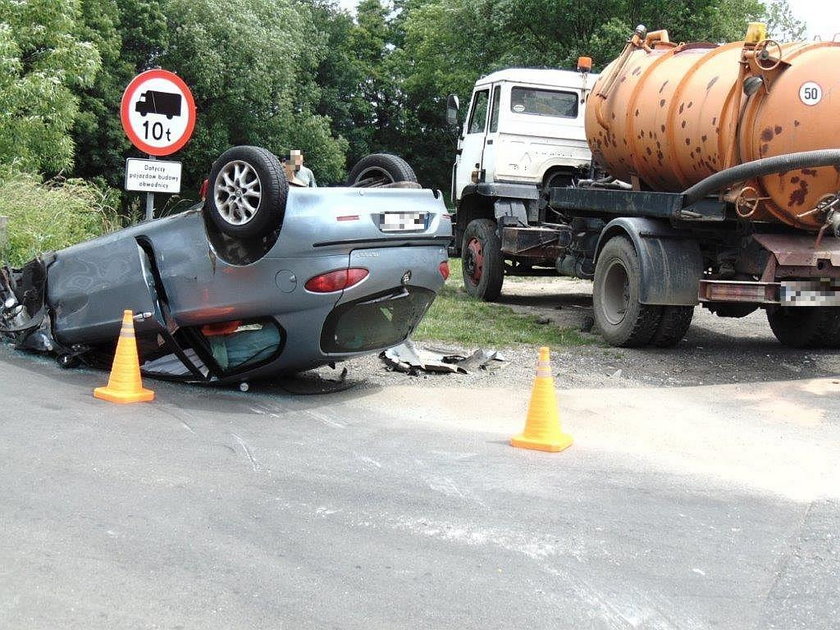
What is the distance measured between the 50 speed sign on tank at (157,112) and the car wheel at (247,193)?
7.56 feet

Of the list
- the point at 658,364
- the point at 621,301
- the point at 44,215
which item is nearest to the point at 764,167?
the point at 658,364

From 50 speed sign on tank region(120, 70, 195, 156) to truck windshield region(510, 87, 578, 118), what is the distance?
6.17m

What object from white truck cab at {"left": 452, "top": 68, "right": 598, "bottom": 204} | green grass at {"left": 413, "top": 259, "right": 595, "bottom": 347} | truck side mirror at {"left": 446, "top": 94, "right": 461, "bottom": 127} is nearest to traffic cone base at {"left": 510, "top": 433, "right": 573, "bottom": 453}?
green grass at {"left": 413, "top": 259, "right": 595, "bottom": 347}

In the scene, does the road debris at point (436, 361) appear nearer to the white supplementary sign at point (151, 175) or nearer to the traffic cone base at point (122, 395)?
the traffic cone base at point (122, 395)

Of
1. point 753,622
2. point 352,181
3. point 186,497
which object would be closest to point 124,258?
point 352,181

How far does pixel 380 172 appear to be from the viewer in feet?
26.0

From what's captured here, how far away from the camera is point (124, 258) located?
7371 mm

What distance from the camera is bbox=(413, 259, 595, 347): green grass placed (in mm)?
10180

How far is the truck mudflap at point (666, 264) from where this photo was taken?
9.41m

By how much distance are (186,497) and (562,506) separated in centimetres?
183

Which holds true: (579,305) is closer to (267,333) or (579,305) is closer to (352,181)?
(352,181)

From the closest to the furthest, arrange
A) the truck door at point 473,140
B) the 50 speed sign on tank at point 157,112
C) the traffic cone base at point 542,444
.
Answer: the traffic cone base at point 542,444 → the 50 speed sign on tank at point 157,112 → the truck door at point 473,140

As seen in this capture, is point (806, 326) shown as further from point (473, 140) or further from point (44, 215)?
point (44, 215)

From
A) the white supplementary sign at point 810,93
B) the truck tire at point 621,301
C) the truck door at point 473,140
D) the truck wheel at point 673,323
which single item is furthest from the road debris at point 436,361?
the truck door at point 473,140
